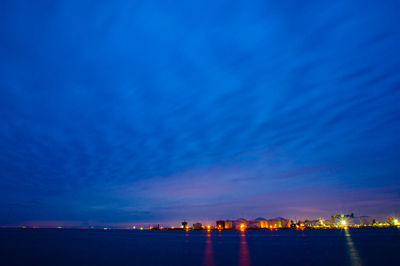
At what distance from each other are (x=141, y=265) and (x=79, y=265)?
343 inches

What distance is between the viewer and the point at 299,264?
1592 inches

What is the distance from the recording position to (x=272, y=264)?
1602 inches

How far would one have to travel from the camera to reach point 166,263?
42594mm

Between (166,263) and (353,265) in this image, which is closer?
(353,265)

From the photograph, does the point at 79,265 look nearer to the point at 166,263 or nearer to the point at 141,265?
the point at 141,265

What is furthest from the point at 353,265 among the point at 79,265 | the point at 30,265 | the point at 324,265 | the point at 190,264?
the point at 30,265

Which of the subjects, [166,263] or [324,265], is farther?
[166,263]

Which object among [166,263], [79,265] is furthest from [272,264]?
[79,265]

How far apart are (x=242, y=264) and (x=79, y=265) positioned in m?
23.1

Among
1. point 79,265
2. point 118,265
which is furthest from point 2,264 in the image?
point 118,265

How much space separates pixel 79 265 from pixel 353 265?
3804 centimetres

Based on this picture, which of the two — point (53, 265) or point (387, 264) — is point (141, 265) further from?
point (387, 264)

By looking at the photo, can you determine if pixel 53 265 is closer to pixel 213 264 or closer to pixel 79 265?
pixel 79 265

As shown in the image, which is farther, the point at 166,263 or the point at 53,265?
Answer: the point at 166,263
